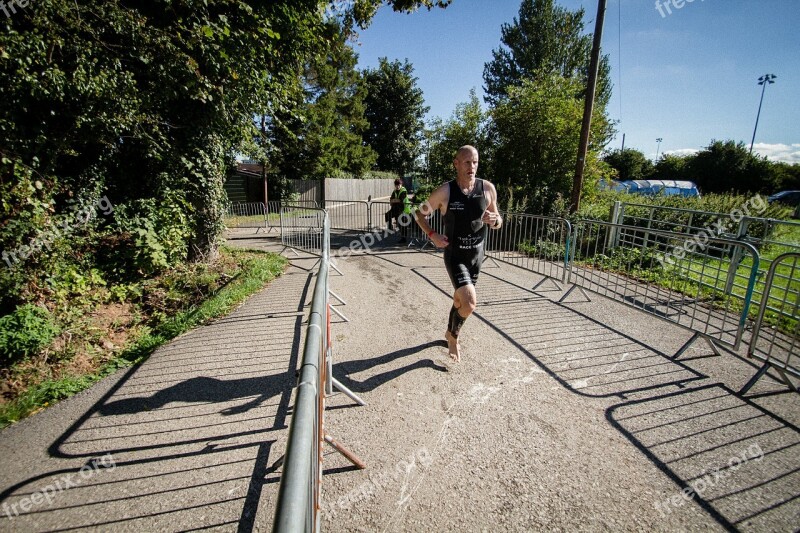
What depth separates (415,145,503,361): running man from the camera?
12.4ft

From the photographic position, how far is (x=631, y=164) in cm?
4628

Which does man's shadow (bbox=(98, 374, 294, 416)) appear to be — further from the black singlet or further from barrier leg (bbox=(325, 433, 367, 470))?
the black singlet

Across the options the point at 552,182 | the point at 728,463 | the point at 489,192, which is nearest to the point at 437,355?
the point at 489,192

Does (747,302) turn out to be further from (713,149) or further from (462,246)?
(713,149)

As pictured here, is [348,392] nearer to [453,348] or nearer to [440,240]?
[453,348]

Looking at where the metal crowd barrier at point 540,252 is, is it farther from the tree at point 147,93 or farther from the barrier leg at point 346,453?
the tree at point 147,93

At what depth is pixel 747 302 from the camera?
3797 millimetres

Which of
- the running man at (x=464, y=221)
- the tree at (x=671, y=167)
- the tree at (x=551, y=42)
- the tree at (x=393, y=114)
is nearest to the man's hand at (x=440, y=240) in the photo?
the running man at (x=464, y=221)

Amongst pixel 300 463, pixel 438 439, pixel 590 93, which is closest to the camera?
pixel 300 463

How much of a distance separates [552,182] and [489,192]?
11217mm

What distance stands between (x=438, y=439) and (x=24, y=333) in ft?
18.3

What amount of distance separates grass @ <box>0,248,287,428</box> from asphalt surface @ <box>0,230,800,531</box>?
342 millimetres

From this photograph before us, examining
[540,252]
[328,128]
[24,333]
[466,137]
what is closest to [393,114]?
[328,128]

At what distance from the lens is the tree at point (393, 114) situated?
4184cm
